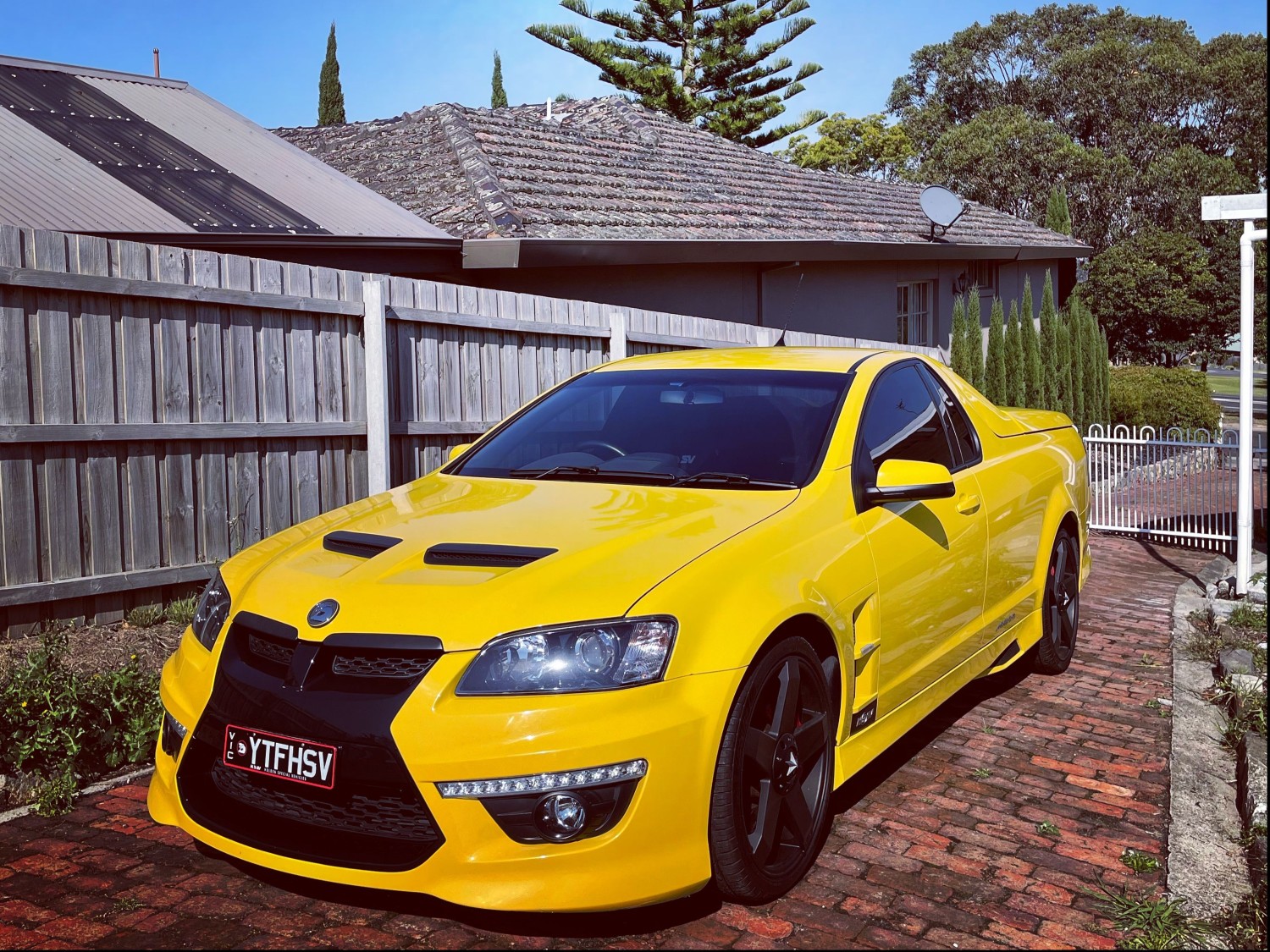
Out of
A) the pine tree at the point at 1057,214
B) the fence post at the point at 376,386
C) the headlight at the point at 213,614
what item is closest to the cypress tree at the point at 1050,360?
the pine tree at the point at 1057,214

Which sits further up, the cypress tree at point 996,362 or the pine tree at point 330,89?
the pine tree at point 330,89

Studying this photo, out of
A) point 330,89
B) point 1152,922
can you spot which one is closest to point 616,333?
point 1152,922

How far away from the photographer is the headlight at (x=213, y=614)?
385 centimetres

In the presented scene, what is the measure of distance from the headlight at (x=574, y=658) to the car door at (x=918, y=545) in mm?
1252

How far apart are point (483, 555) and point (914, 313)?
1654 cm

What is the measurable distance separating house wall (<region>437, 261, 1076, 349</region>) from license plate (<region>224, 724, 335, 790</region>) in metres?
8.24

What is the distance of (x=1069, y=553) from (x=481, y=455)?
347cm

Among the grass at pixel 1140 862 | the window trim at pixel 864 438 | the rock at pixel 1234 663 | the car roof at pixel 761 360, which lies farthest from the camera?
the rock at pixel 1234 663

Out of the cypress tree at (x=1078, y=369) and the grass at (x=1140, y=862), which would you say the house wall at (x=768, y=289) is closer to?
the cypress tree at (x=1078, y=369)

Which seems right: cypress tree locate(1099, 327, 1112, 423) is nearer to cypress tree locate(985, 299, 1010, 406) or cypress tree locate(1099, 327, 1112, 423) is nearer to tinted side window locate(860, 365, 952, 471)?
cypress tree locate(985, 299, 1010, 406)

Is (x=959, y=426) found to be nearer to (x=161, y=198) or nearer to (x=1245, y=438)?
(x=1245, y=438)

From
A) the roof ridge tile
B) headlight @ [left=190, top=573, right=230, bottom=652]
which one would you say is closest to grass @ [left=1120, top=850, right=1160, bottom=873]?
headlight @ [left=190, top=573, right=230, bottom=652]

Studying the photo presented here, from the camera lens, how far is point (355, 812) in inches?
130

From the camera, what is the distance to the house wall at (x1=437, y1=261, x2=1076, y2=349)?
11797 mm
